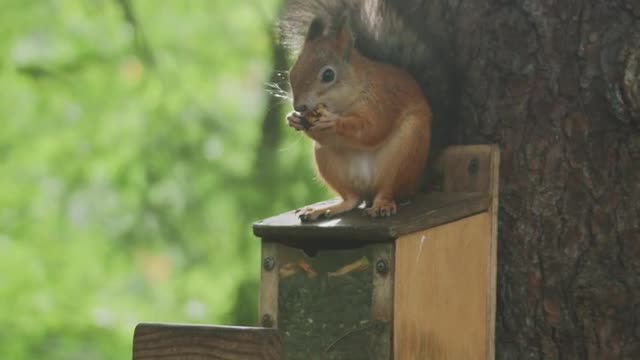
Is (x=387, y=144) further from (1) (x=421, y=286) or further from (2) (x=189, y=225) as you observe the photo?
(2) (x=189, y=225)

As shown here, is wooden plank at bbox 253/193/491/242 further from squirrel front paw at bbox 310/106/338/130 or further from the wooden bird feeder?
squirrel front paw at bbox 310/106/338/130

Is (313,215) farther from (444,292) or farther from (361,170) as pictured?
(444,292)

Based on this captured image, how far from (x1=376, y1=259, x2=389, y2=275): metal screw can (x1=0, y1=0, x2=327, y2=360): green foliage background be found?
4.53 meters

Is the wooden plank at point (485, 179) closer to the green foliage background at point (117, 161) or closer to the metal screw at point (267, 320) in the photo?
the metal screw at point (267, 320)

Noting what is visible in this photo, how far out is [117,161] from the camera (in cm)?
767

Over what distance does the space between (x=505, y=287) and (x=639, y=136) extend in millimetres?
516

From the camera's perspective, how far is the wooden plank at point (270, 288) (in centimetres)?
307

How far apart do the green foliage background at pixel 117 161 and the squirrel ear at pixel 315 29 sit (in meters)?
4.12

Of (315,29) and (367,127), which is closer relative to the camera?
(367,127)

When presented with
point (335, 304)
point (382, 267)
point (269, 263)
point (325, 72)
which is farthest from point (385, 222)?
point (325, 72)

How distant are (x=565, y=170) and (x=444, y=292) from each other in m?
0.44

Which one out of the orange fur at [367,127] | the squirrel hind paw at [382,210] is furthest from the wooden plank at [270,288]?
the squirrel hind paw at [382,210]

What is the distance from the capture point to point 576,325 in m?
3.10

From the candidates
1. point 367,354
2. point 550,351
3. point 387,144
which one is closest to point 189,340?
point 367,354
